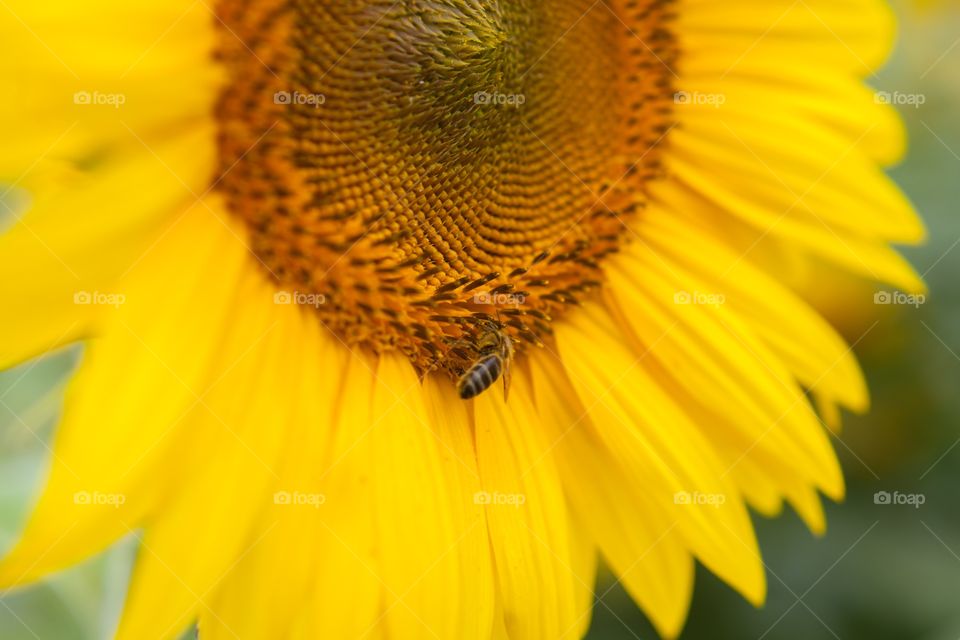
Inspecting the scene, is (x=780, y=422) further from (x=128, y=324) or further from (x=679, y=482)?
(x=128, y=324)

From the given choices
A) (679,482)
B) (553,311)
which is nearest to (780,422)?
(679,482)
